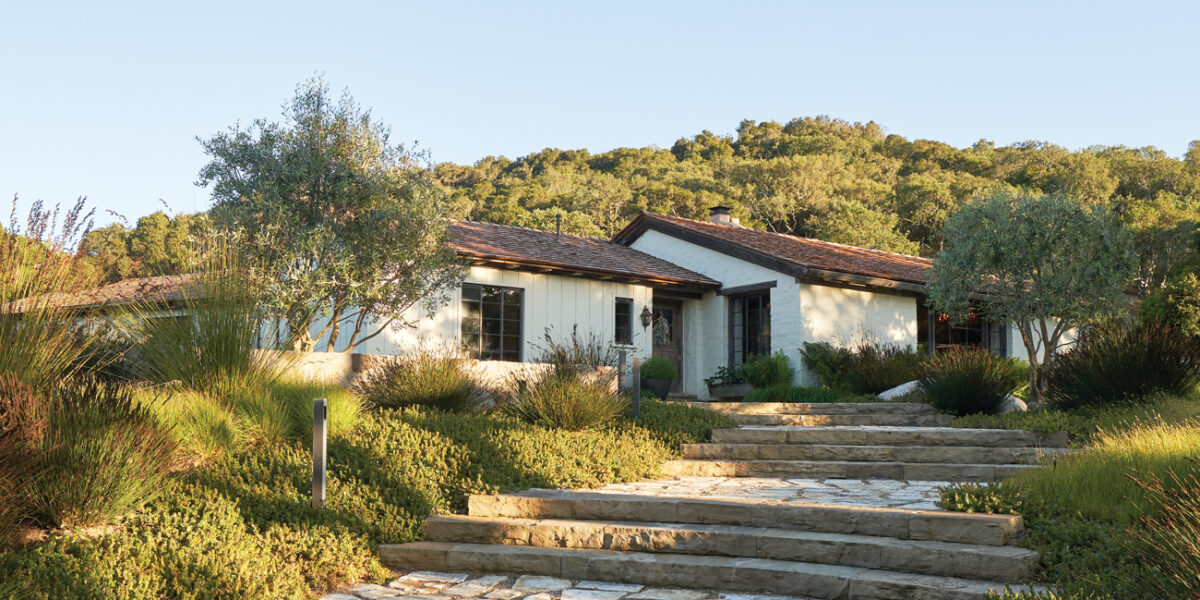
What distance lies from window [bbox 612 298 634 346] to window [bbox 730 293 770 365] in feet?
6.98

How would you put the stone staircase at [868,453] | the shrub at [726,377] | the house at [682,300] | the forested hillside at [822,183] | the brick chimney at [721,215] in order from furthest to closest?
the forested hillside at [822,183]
the brick chimney at [721,215]
the shrub at [726,377]
the house at [682,300]
the stone staircase at [868,453]

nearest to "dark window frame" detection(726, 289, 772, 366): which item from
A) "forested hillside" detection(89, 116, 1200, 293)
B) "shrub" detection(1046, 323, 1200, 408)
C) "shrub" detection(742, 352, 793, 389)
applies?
"shrub" detection(742, 352, 793, 389)

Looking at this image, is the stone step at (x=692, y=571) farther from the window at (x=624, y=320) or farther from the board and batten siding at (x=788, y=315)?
the board and batten siding at (x=788, y=315)

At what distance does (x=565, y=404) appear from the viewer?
27.8 ft

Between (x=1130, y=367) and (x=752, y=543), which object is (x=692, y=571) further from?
(x=1130, y=367)

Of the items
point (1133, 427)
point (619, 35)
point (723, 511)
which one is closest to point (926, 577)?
point (723, 511)

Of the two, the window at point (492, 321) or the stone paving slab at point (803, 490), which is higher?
the window at point (492, 321)

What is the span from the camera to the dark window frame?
16266mm

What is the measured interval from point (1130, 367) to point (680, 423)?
15.7ft

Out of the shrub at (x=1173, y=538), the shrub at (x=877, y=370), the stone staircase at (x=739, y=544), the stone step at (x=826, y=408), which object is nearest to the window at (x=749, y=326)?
the shrub at (x=877, y=370)

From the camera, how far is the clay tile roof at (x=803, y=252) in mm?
15983

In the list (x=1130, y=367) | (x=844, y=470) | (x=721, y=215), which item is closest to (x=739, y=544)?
(x=844, y=470)

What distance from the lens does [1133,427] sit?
7.37 metres

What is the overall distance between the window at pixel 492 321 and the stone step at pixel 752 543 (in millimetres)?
7659
